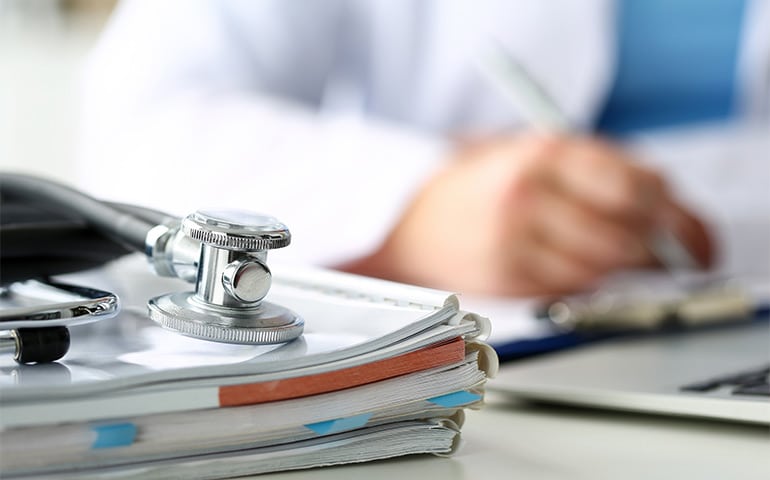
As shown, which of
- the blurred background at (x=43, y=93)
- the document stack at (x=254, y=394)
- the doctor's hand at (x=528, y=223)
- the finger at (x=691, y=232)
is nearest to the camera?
the document stack at (x=254, y=394)

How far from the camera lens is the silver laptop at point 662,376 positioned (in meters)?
0.33

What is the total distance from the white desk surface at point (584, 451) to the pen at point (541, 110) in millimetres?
400

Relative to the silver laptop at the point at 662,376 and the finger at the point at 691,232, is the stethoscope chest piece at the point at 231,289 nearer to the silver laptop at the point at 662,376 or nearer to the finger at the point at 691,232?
the silver laptop at the point at 662,376

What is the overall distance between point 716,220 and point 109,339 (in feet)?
2.43

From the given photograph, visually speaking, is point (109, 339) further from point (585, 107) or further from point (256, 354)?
point (585, 107)

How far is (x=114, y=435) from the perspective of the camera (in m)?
0.23

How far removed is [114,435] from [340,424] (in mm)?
63

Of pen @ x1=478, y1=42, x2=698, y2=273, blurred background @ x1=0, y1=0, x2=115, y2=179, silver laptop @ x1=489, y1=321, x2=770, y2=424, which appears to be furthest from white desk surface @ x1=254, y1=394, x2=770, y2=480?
blurred background @ x1=0, y1=0, x2=115, y2=179

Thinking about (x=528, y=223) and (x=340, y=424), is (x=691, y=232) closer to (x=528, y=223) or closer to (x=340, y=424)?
(x=528, y=223)

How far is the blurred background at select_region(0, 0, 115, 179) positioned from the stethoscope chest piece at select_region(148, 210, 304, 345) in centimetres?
185

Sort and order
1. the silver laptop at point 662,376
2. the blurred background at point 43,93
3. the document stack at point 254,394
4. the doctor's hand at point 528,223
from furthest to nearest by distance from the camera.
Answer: the blurred background at point 43,93 → the doctor's hand at point 528,223 → the silver laptop at point 662,376 → the document stack at point 254,394

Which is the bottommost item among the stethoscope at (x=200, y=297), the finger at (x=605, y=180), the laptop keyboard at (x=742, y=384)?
the laptop keyboard at (x=742, y=384)

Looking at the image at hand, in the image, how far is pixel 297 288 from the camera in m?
0.34

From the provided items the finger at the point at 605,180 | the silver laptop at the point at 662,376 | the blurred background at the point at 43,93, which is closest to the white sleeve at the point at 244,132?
the finger at the point at 605,180
